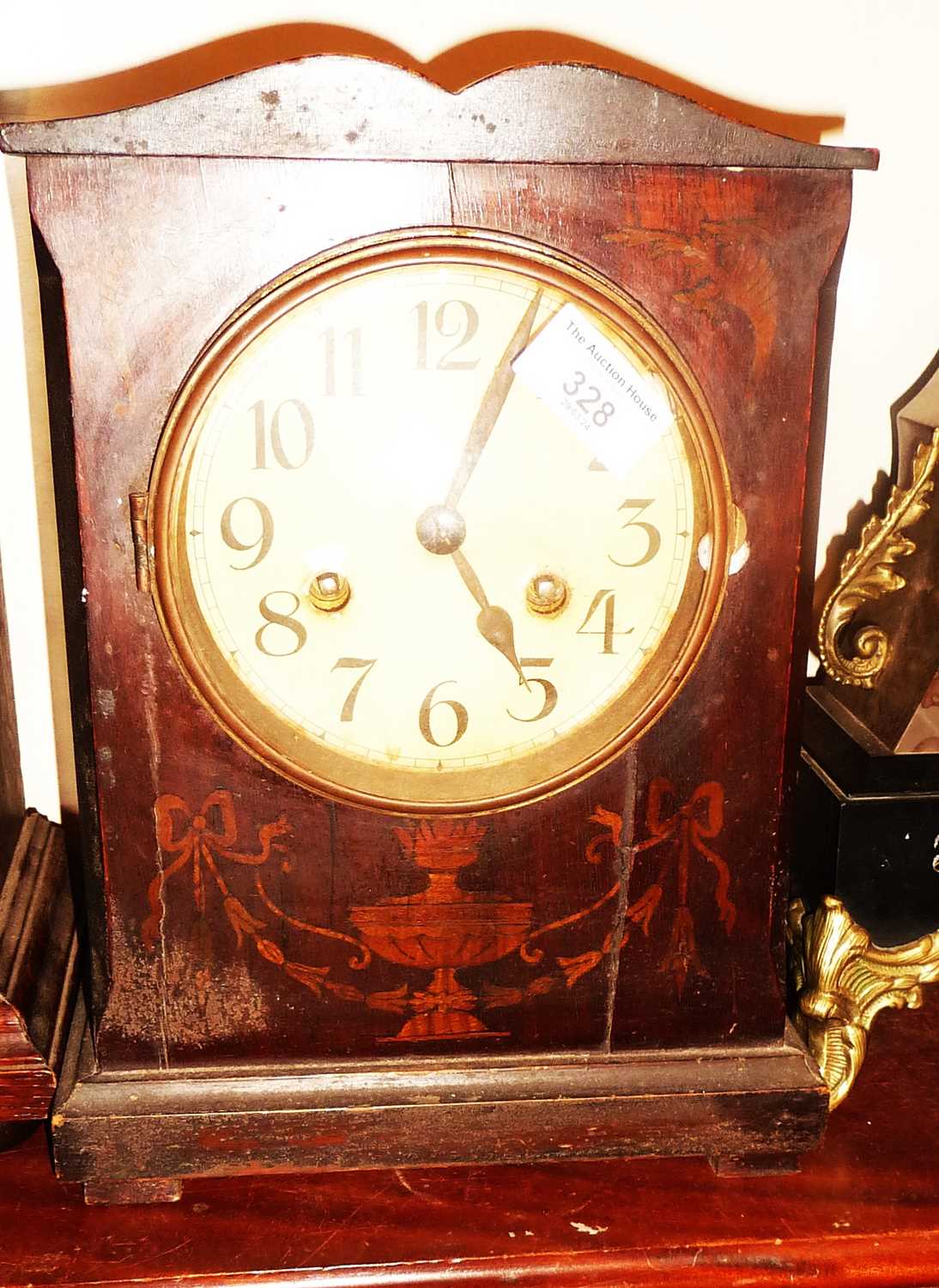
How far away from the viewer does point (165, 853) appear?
915 mm

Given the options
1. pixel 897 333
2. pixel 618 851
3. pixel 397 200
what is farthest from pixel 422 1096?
pixel 897 333

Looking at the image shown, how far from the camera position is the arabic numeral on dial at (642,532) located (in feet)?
2.86

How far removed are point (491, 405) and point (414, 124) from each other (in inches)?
7.4

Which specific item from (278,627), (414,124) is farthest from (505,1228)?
(414,124)

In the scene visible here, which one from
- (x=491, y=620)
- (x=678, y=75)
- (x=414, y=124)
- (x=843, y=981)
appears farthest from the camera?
(x=678, y=75)

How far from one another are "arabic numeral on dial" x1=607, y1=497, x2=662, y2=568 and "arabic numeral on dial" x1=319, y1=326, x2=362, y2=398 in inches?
8.2

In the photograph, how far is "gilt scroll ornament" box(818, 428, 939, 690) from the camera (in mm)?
1130

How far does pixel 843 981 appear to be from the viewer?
114cm

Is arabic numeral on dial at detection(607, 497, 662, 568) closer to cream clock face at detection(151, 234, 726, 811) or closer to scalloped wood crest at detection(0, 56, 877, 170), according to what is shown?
cream clock face at detection(151, 234, 726, 811)

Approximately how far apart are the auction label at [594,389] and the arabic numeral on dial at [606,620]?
0.30ft

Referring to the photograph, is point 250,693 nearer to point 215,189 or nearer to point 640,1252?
point 215,189

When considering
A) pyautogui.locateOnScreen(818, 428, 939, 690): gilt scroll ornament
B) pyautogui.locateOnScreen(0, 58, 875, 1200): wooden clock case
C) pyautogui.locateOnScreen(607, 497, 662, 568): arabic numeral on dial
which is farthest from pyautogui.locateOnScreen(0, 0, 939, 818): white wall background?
pyautogui.locateOnScreen(607, 497, 662, 568): arabic numeral on dial

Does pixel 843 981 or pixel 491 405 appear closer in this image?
pixel 491 405

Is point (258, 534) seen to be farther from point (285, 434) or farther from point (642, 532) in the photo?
point (642, 532)
